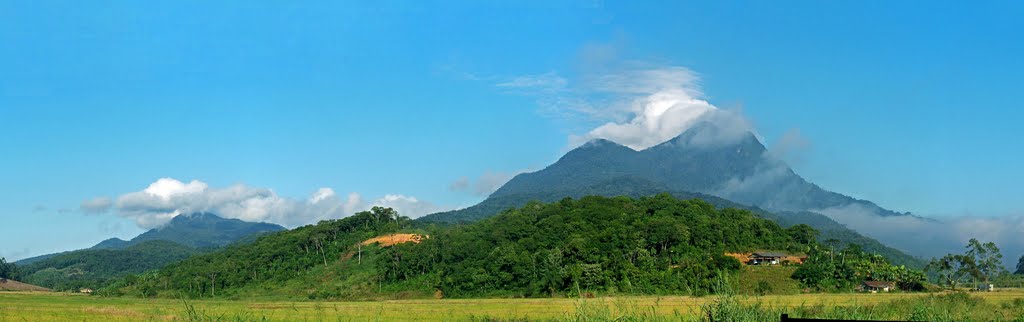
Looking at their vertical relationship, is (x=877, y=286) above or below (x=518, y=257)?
below

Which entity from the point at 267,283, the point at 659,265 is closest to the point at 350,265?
the point at 267,283

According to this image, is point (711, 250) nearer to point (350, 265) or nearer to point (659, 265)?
point (659, 265)

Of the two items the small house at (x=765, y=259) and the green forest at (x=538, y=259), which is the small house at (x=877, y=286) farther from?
the small house at (x=765, y=259)

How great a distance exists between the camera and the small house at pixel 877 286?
248ft

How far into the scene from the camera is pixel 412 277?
278 feet

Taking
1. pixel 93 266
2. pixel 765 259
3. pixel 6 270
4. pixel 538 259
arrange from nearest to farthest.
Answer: pixel 538 259
pixel 765 259
pixel 6 270
pixel 93 266

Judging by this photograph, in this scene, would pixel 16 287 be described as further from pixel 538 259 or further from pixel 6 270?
pixel 538 259

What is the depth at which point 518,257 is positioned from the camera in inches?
3142

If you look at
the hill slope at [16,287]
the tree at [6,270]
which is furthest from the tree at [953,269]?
the tree at [6,270]

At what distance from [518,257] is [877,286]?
3753cm

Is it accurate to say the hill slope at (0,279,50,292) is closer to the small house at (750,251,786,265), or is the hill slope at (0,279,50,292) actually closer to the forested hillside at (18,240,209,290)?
the forested hillside at (18,240,209,290)

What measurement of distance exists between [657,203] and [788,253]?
672 inches

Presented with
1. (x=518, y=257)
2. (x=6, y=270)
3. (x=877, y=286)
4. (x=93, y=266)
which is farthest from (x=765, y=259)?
(x=93, y=266)

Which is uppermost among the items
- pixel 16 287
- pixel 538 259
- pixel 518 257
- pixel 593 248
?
pixel 16 287
